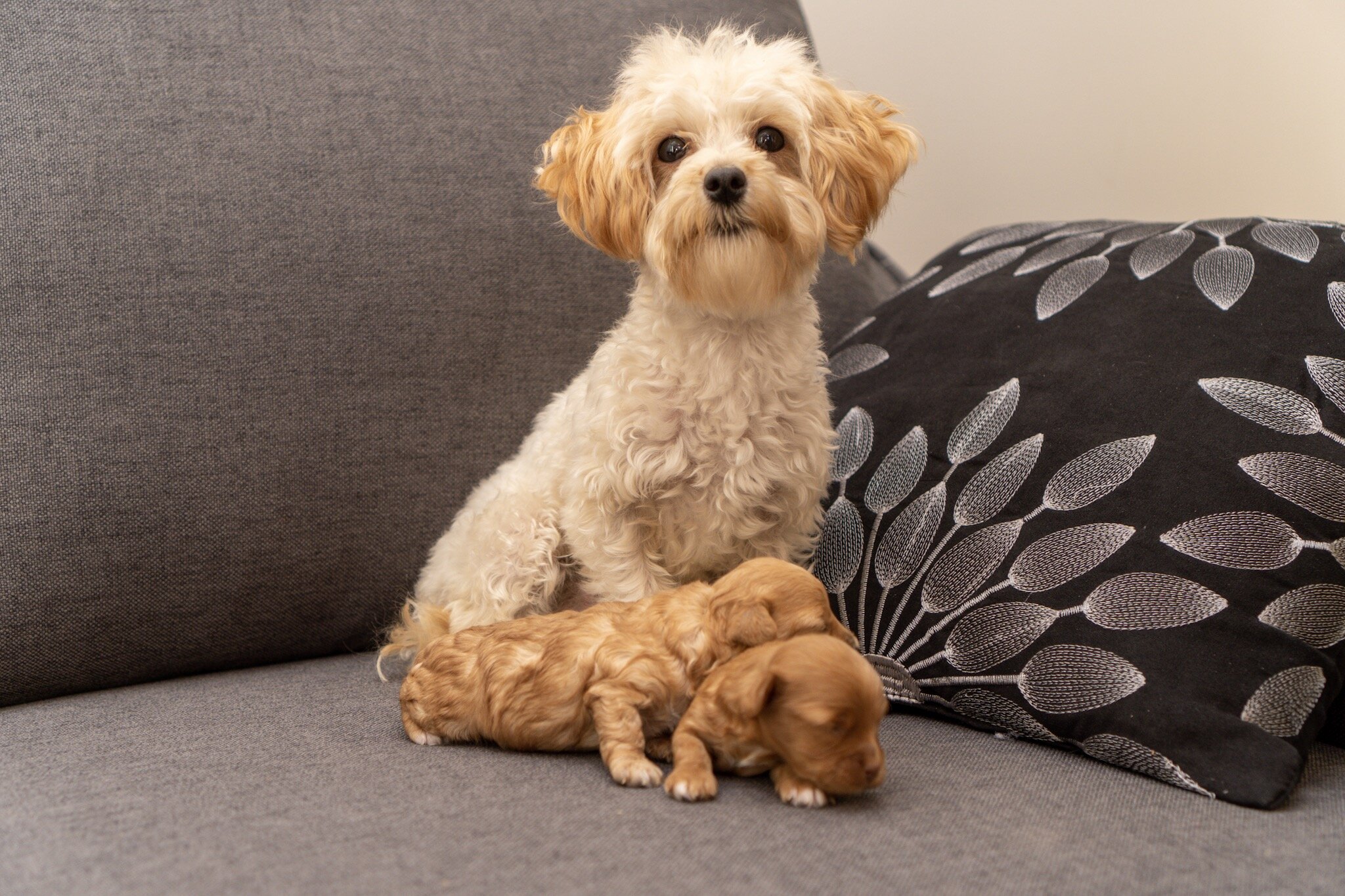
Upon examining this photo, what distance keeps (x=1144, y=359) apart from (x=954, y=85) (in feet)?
4.34

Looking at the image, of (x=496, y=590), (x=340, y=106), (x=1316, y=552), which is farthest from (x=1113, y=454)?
(x=340, y=106)

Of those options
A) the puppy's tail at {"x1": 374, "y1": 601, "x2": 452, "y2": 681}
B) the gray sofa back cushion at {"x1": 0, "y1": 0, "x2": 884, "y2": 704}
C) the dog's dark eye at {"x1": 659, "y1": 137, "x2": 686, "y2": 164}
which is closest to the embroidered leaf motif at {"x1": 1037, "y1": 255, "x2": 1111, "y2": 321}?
the dog's dark eye at {"x1": 659, "y1": 137, "x2": 686, "y2": 164}

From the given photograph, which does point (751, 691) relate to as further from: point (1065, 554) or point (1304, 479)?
point (1304, 479)

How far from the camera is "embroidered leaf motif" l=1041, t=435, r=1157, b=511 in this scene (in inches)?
49.2

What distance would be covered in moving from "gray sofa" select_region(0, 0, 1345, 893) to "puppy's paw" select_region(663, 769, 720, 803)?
0.04 metres

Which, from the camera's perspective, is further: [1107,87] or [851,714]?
[1107,87]

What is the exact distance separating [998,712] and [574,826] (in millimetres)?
555

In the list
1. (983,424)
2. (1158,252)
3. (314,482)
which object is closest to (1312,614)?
(983,424)

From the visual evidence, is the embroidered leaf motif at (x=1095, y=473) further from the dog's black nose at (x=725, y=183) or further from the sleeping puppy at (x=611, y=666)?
the dog's black nose at (x=725, y=183)

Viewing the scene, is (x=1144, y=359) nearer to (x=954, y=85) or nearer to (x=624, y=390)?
(x=624, y=390)

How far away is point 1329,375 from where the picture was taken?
121cm

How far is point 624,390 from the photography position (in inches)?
54.4

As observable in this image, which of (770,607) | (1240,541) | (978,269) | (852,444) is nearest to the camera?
(770,607)

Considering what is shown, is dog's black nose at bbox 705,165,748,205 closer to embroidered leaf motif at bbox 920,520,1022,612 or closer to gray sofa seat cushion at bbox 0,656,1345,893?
embroidered leaf motif at bbox 920,520,1022,612
